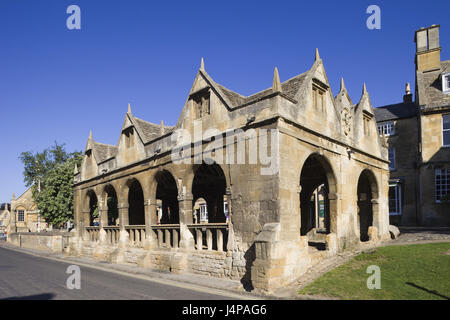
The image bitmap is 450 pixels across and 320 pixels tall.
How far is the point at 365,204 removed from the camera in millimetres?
19484

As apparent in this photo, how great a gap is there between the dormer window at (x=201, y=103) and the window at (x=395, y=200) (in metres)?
21.5

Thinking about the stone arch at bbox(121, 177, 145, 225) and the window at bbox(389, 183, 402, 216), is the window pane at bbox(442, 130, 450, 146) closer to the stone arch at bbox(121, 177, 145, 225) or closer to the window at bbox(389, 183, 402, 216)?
the window at bbox(389, 183, 402, 216)

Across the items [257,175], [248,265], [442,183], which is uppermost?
[257,175]

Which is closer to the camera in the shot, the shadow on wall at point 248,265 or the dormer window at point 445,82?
the shadow on wall at point 248,265

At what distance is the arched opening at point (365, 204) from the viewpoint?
Result: 18891 millimetres

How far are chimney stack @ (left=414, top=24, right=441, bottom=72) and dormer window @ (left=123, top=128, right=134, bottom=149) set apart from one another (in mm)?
24441

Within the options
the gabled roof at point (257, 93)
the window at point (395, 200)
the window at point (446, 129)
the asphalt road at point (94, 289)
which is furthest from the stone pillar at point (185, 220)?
the window at point (395, 200)

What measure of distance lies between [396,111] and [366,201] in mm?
16303

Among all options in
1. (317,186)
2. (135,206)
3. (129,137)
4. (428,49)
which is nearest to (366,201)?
(317,186)

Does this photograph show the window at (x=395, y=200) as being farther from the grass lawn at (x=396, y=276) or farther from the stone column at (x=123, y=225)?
the stone column at (x=123, y=225)

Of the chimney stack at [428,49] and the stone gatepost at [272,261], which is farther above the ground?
the chimney stack at [428,49]

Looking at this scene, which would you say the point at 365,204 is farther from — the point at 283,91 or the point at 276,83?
the point at 276,83

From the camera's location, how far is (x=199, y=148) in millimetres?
14578
